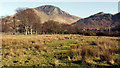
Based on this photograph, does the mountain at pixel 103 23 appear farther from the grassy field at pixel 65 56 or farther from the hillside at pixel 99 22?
the grassy field at pixel 65 56

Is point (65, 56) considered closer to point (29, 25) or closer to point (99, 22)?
point (29, 25)

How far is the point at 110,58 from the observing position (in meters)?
5.77

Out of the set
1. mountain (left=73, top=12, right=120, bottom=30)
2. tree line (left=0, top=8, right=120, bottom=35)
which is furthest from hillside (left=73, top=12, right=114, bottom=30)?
tree line (left=0, top=8, right=120, bottom=35)

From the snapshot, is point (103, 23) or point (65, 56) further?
point (103, 23)

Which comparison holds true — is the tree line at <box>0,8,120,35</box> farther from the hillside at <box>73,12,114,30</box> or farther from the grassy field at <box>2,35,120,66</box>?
the hillside at <box>73,12,114,30</box>

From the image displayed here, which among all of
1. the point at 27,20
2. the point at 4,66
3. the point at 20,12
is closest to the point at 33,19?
the point at 27,20

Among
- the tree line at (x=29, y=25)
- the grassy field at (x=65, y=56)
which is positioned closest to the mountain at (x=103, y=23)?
the tree line at (x=29, y=25)

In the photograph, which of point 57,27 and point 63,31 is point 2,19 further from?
point 63,31

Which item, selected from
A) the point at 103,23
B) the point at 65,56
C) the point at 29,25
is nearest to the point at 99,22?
the point at 103,23

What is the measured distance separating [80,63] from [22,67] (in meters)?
3.19

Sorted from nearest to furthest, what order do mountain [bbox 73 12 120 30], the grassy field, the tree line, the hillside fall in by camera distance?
1. the grassy field
2. the tree line
3. mountain [bbox 73 12 120 30]
4. the hillside

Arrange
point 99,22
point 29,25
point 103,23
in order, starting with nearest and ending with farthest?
point 29,25
point 103,23
point 99,22

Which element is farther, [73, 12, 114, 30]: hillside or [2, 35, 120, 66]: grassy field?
[73, 12, 114, 30]: hillside

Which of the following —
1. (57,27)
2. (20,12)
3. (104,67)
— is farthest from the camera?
(57,27)
